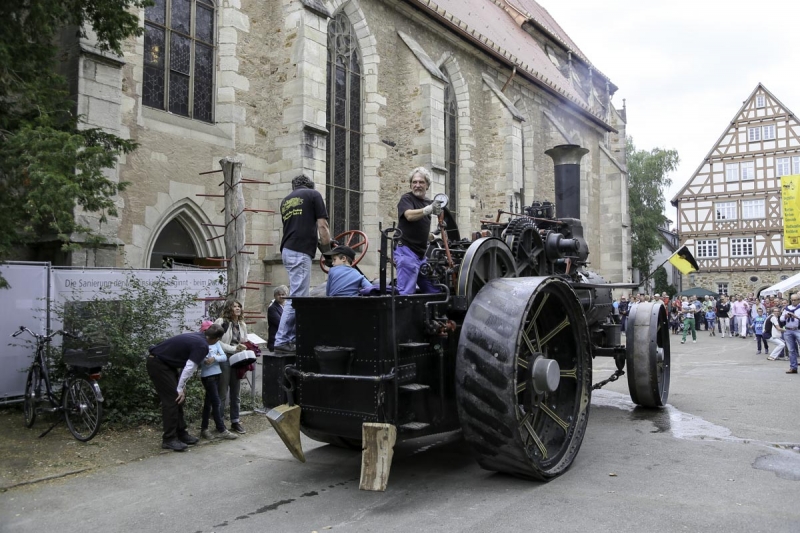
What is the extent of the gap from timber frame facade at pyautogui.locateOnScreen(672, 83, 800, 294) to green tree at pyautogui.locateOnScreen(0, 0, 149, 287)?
123 feet

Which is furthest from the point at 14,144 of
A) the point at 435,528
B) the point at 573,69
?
the point at 573,69

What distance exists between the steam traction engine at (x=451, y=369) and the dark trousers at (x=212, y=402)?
154 centimetres

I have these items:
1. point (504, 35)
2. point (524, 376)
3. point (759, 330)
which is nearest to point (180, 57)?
point (524, 376)

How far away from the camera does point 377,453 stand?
13.8 feet

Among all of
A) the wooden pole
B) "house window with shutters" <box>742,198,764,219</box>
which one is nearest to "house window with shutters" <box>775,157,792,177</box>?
"house window with shutters" <box>742,198,764,219</box>

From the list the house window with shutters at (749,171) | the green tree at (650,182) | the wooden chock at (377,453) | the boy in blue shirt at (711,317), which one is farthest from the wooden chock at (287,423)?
the house window with shutters at (749,171)

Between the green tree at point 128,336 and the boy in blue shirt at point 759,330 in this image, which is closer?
the green tree at point 128,336

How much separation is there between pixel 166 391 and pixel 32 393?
189cm

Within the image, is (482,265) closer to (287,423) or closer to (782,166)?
(287,423)

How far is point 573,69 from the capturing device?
32844mm

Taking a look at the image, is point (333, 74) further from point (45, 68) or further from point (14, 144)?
point (14, 144)

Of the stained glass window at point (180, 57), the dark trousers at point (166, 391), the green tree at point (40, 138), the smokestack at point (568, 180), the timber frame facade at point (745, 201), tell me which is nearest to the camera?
the green tree at point (40, 138)

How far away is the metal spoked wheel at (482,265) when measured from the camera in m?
4.84

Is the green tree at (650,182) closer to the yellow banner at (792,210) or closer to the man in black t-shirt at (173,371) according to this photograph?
the yellow banner at (792,210)
